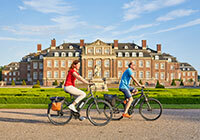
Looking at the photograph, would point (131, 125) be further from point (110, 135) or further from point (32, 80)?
point (32, 80)

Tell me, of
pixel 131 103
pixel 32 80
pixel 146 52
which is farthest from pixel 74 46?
pixel 131 103

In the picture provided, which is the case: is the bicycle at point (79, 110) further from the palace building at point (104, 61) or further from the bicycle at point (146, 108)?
the palace building at point (104, 61)

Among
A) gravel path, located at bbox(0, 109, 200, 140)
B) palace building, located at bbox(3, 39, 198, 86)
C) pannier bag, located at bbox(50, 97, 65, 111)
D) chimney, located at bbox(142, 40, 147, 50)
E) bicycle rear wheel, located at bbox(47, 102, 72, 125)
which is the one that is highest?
chimney, located at bbox(142, 40, 147, 50)

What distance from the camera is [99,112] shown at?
6773 mm

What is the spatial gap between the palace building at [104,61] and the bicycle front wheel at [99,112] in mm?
46656

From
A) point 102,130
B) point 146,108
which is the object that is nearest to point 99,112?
point 102,130

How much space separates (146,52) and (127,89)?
5053cm

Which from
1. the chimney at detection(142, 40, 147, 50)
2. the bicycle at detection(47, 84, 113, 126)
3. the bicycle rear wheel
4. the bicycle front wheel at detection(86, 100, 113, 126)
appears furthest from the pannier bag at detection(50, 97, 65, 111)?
the chimney at detection(142, 40, 147, 50)

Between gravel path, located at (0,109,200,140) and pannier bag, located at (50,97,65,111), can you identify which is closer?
gravel path, located at (0,109,200,140)

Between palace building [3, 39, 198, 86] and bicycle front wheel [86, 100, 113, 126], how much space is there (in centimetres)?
4666

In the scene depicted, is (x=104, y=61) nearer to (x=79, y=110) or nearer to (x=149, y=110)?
(x=149, y=110)

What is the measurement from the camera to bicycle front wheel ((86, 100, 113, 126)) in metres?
6.45

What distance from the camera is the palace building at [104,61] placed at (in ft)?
178

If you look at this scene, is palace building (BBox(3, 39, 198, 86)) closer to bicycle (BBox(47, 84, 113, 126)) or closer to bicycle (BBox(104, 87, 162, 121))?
bicycle (BBox(104, 87, 162, 121))
